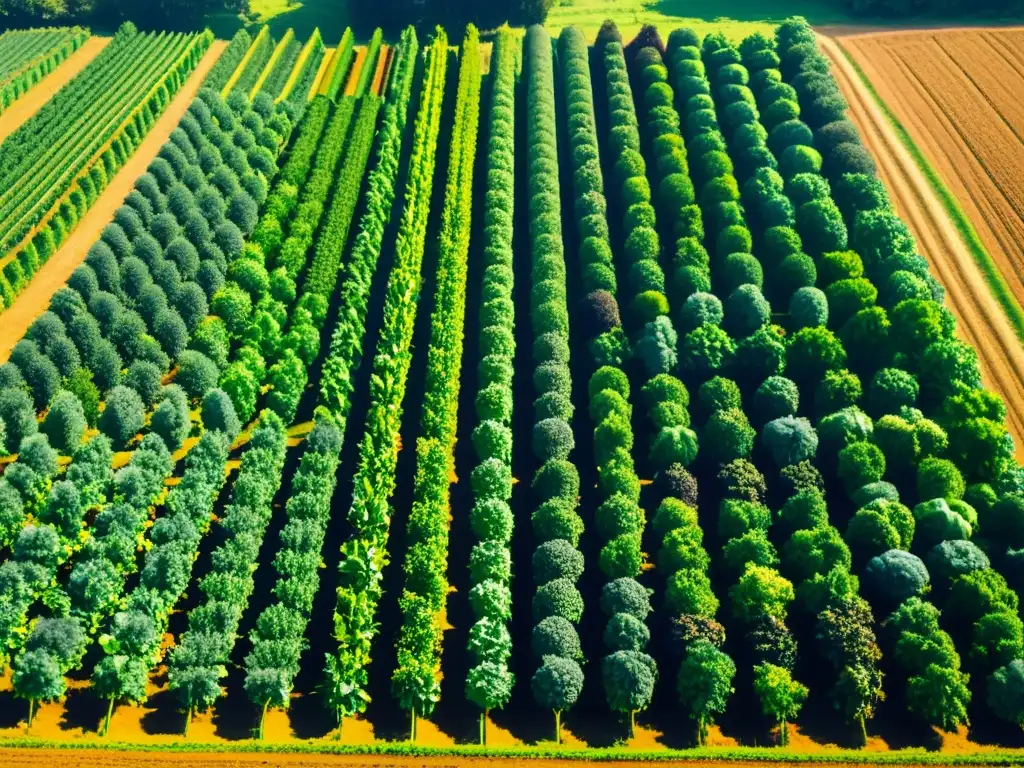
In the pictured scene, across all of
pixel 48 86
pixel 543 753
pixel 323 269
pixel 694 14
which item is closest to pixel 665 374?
pixel 543 753

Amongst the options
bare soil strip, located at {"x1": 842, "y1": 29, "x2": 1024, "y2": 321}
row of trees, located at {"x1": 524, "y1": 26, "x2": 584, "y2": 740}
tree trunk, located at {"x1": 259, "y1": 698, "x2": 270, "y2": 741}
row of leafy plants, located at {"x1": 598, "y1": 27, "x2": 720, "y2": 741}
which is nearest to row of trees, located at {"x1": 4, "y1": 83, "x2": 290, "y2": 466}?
tree trunk, located at {"x1": 259, "y1": 698, "x2": 270, "y2": 741}

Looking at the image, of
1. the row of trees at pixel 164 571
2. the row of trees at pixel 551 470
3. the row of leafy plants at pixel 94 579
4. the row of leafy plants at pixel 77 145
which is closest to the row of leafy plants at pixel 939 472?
the row of trees at pixel 551 470

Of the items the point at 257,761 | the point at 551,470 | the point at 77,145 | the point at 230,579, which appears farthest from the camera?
the point at 77,145

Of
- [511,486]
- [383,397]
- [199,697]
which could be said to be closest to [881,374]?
[511,486]

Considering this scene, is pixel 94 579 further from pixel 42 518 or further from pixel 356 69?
pixel 356 69

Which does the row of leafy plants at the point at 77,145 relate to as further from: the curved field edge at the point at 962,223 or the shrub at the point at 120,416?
the curved field edge at the point at 962,223

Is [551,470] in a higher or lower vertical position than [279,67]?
lower

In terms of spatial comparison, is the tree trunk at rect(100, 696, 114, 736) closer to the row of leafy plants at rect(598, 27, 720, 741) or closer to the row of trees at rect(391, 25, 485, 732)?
the row of trees at rect(391, 25, 485, 732)
